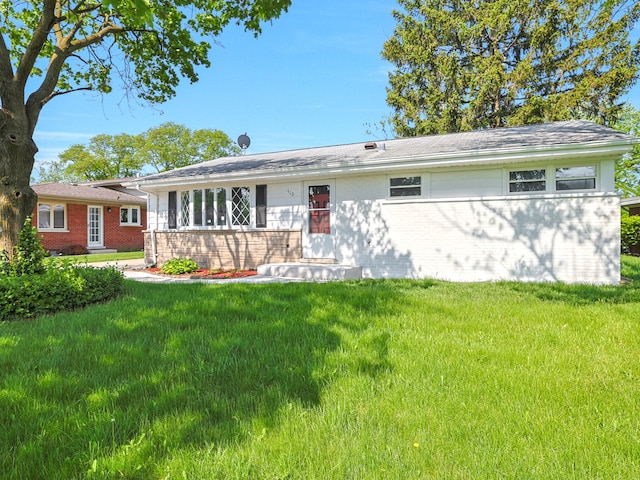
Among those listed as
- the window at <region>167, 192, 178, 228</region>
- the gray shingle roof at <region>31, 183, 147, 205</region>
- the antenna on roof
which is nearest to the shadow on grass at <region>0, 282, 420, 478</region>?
the window at <region>167, 192, 178, 228</region>

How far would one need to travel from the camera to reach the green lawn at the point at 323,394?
6.50 ft

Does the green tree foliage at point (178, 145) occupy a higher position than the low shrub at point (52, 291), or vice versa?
the green tree foliage at point (178, 145)

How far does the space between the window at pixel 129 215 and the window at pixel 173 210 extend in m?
11.5

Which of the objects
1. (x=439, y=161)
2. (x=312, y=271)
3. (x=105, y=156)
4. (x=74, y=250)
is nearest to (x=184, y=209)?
(x=312, y=271)

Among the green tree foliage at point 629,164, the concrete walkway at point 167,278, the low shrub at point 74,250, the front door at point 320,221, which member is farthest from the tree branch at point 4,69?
the green tree foliage at point 629,164

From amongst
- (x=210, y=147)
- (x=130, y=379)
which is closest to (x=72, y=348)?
(x=130, y=379)

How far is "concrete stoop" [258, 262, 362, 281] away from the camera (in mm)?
9070

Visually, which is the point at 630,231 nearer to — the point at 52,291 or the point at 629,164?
the point at 629,164

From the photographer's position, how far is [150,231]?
42.4 ft

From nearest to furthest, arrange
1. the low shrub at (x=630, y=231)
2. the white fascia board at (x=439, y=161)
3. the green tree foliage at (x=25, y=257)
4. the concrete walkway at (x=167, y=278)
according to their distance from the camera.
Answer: the green tree foliage at (x=25, y=257)
the white fascia board at (x=439, y=161)
the concrete walkway at (x=167, y=278)
the low shrub at (x=630, y=231)

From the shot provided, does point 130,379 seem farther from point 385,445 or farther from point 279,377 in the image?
point 385,445

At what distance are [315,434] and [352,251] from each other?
7877 millimetres

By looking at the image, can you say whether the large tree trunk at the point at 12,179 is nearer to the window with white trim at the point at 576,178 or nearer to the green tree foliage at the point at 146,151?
the window with white trim at the point at 576,178

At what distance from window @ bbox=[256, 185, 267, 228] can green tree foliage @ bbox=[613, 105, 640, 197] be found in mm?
30167
